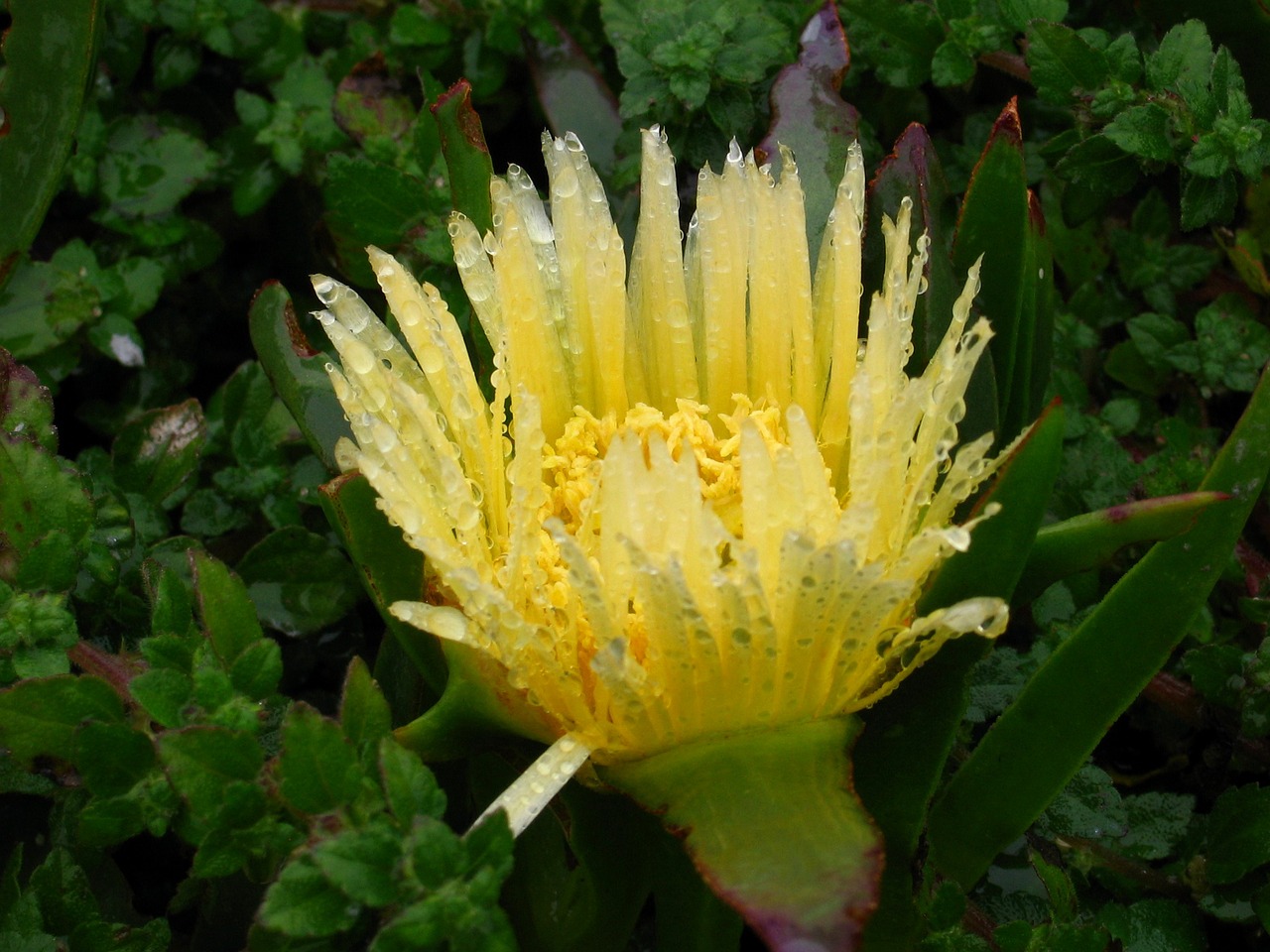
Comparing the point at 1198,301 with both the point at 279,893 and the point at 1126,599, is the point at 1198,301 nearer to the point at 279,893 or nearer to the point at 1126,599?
the point at 1126,599

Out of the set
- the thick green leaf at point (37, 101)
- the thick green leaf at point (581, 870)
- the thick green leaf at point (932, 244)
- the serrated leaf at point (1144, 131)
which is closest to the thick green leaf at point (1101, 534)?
the thick green leaf at point (932, 244)

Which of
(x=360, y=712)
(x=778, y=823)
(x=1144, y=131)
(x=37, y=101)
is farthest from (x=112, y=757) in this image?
(x=1144, y=131)

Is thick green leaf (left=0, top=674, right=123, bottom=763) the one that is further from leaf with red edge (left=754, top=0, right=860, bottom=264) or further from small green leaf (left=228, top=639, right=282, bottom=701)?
leaf with red edge (left=754, top=0, right=860, bottom=264)

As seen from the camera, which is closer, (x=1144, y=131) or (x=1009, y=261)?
(x=1009, y=261)

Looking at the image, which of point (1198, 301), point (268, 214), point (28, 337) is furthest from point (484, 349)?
point (1198, 301)

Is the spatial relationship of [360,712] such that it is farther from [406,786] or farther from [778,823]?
[778,823]
